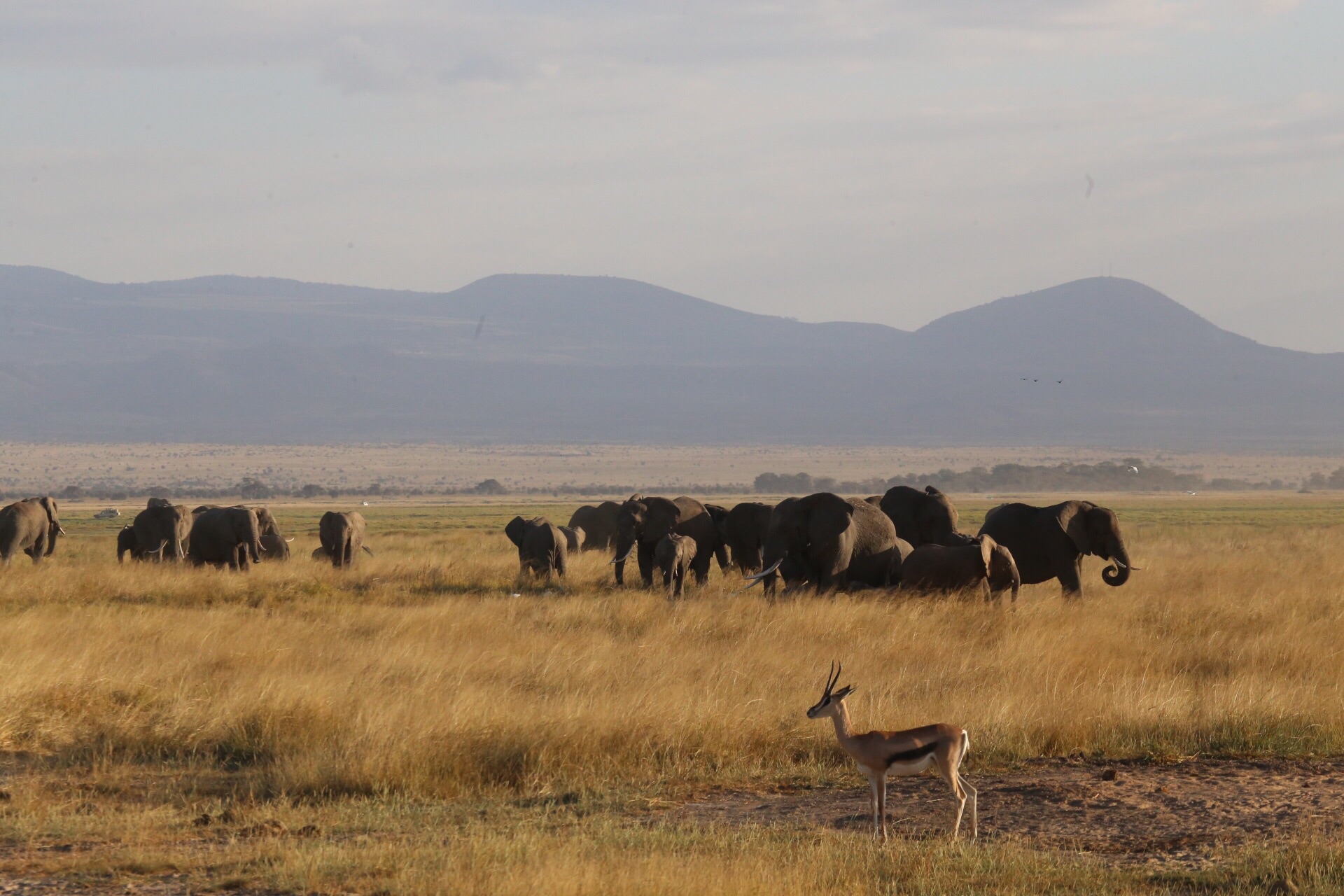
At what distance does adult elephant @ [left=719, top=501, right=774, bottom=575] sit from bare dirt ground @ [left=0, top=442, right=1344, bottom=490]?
124173 mm

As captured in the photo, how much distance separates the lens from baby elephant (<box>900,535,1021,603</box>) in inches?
803

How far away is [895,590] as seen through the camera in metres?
21.3

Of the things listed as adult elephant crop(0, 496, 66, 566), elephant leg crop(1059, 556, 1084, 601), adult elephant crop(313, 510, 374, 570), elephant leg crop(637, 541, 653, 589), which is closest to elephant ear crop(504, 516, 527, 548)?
elephant leg crop(637, 541, 653, 589)

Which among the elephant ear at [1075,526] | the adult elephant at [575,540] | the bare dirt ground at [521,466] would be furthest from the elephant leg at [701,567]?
the bare dirt ground at [521,466]

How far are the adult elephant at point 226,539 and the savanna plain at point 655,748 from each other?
7686mm

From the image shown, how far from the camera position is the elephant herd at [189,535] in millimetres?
29062

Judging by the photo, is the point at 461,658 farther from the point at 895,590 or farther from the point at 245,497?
the point at 245,497

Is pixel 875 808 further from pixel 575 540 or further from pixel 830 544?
pixel 575 540

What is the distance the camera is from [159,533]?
30641 millimetres

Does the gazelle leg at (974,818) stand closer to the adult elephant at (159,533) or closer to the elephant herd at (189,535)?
the elephant herd at (189,535)

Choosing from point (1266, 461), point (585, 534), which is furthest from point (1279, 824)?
point (1266, 461)

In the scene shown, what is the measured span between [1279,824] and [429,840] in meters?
5.23

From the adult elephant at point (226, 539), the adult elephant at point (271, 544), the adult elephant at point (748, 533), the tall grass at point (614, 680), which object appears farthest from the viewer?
the adult elephant at point (271, 544)

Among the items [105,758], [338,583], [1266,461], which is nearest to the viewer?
[105,758]
